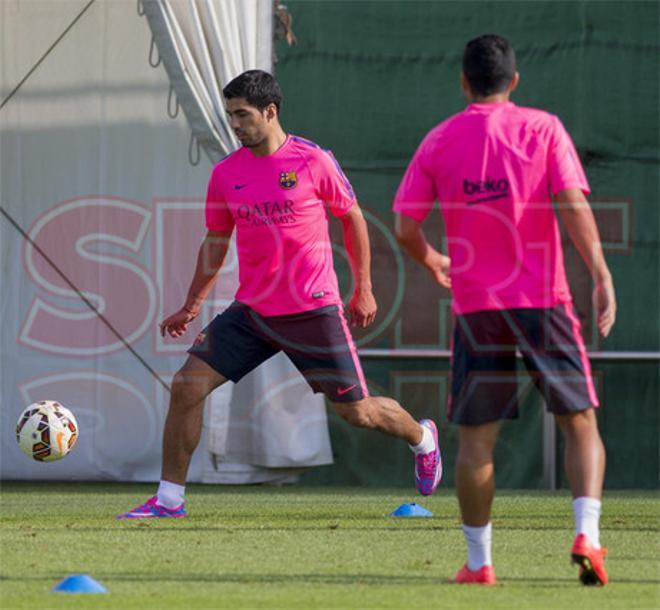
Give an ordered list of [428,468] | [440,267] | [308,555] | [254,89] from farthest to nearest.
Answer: [428,468]
[254,89]
[308,555]
[440,267]

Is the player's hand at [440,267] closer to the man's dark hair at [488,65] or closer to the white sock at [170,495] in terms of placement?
the man's dark hair at [488,65]

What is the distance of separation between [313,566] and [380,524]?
1.51m

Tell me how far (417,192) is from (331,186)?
191 centimetres

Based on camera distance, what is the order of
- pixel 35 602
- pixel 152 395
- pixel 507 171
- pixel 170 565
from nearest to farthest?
pixel 35 602 → pixel 507 171 → pixel 170 565 → pixel 152 395

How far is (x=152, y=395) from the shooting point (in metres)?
9.59

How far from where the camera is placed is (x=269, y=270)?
6.41m

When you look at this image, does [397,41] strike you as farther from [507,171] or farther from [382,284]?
[507,171]

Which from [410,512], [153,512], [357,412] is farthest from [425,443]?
[153,512]

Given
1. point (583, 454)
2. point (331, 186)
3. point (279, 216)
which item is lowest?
point (583, 454)

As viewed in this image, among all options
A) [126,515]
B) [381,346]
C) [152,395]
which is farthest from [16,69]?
[126,515]

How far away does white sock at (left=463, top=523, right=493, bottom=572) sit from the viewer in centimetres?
455

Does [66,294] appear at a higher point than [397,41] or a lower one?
lower

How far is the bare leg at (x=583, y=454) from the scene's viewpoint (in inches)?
179

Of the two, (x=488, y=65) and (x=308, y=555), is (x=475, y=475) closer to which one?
(x=308, y=555)
